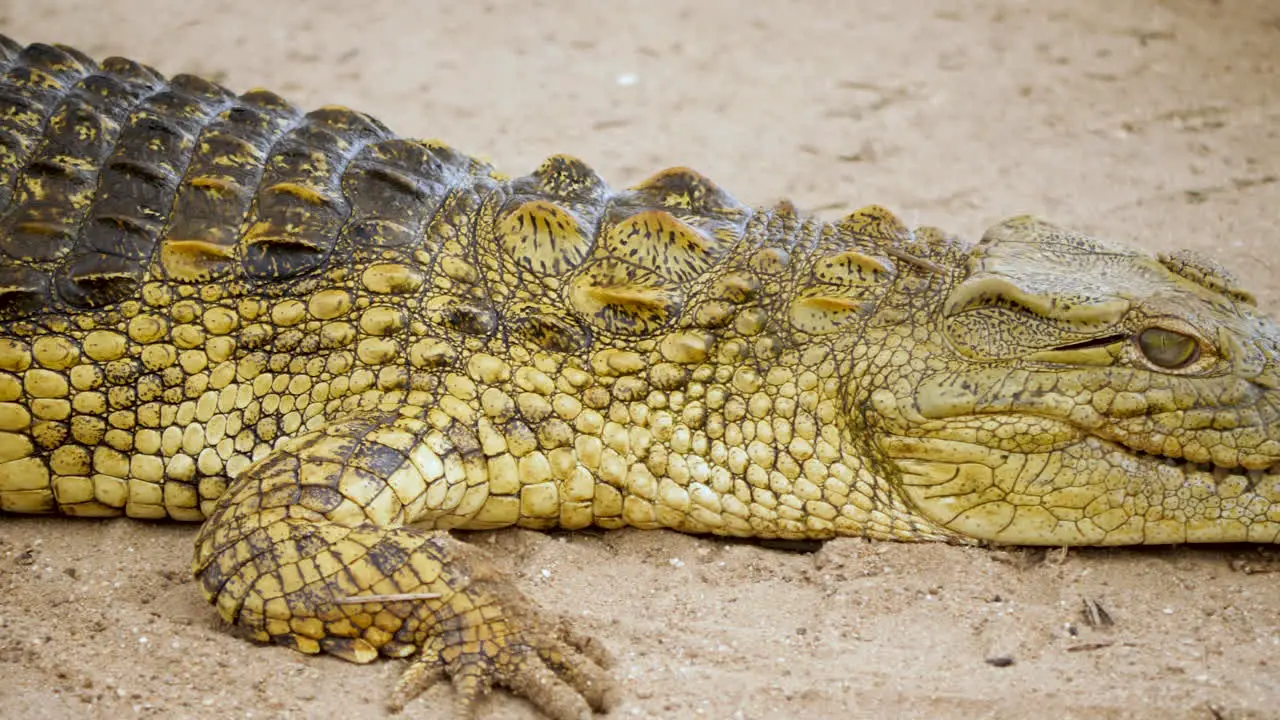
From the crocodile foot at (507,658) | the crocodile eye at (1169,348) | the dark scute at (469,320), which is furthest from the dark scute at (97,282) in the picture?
the crocodile eye at (1169,348)

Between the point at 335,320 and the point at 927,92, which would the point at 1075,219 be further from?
the point at 335,320

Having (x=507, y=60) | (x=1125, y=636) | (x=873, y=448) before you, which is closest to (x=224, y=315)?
(x=873, y=448)

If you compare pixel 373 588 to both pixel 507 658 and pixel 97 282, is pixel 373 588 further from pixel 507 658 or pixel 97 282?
pixel 97 282

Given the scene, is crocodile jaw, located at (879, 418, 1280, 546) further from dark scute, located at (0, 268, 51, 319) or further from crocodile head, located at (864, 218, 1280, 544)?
dark scute, located at (0, 268, 51, 319)

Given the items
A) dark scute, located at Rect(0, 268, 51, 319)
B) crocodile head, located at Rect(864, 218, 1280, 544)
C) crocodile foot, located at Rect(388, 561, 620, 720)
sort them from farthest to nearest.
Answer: dark scute, located at Rect(0, 268, 51, 319), crocodile head, located at Rect(864, 218, 1280, 544), crocodile foot, located at Rect(388, 561, 620, 720)

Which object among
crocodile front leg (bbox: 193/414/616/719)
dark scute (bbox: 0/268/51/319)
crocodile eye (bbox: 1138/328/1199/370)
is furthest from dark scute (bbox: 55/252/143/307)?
crocodile eye (bbox: 1138/328/1199/370)

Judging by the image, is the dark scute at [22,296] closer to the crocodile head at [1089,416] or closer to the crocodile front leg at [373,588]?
the crocodile front leg at [373,588]

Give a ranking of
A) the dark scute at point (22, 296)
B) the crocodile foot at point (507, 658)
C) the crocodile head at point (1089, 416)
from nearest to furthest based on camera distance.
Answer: the crocodile foot at point (507, 658) < the crocodile head at point (1089, 416) < the dark scute at point (22, 296)
